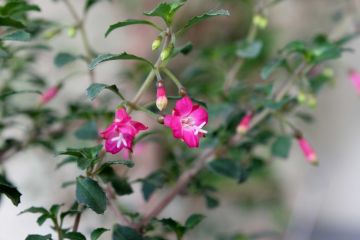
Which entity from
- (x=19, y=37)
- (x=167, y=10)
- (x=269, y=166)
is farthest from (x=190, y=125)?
(x=269, y=166)

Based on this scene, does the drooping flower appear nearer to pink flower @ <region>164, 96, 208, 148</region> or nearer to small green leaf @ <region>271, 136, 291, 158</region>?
pink flower @ <region>164, 96, 208, 148</region>

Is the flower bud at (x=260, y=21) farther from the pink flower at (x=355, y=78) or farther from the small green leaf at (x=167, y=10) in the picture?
the small green leaf at (x=167, y=10)

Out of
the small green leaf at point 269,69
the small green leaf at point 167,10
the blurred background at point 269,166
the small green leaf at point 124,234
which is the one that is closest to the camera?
the small green leaf at point 167,10

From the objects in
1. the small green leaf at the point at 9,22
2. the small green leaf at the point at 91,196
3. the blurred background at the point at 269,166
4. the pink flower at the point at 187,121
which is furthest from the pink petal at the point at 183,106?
the blurred background at the point at 269,166

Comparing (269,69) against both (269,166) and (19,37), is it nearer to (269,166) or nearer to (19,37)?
(19,37)

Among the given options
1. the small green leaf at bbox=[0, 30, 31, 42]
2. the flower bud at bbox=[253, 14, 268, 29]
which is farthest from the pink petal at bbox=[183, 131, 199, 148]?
the flower bud at bbox=[253, 14, 268, 29]

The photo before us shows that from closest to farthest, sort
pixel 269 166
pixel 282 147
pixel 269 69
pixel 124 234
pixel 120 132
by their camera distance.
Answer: pixel 120 132 → pixel 124 234 → pixel 269 69 → pixel 282 147 → pixel 269 166

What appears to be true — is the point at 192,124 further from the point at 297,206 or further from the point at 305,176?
the point at 305,176
